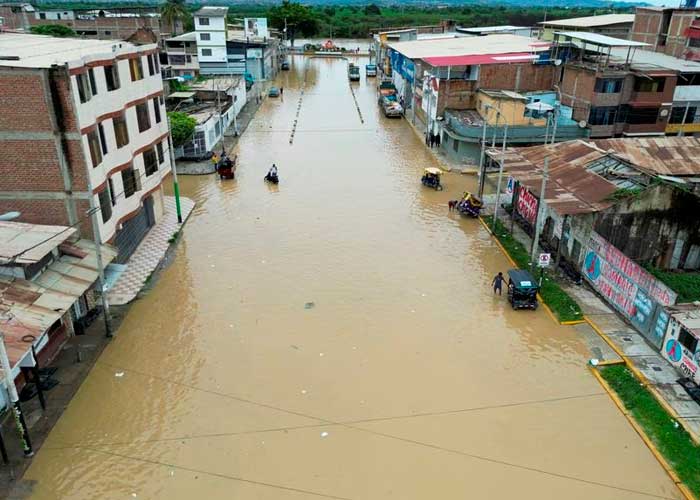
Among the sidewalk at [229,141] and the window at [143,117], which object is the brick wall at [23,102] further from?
the sidewalk at [229,141]

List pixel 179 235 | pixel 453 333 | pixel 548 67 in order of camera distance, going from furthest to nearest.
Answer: pixel 548 67, pixel 179 235, pixel 453 333

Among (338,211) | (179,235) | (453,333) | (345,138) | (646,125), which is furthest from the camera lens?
(345,138)

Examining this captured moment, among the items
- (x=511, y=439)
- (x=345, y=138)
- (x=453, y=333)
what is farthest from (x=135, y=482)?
(x=345, y=138)

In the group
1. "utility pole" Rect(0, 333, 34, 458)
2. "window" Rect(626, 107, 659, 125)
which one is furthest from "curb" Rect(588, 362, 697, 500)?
"window" Rect(626, 107, 659, 125)

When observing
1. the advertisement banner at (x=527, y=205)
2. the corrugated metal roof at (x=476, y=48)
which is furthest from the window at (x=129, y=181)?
the corrugated metal roof at (x=476, y=48)

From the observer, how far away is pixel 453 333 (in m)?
18.4

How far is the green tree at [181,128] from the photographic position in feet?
109

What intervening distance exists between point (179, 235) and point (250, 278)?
6132 mm

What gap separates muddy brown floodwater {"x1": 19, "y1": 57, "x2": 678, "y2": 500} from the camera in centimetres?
1275

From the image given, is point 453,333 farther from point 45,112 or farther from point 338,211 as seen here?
point 45,112

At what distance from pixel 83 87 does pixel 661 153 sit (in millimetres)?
25687

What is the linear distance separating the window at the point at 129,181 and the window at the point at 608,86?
2950 centimetres

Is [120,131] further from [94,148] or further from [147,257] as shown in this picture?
[147,257]

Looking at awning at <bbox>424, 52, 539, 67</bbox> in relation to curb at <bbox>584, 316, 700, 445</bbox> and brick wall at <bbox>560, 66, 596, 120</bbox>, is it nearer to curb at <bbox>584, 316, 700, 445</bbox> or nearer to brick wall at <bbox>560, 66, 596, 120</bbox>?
brick wall at <bbox>560, 66, 596, 120</bbox>
